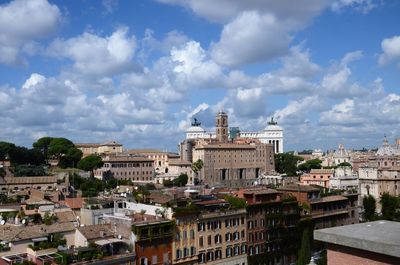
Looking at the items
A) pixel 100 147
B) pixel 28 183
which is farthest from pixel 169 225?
pixel 100 147

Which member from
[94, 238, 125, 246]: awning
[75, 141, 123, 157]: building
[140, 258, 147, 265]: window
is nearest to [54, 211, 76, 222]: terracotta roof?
[94, 238, 125, 246]: awning

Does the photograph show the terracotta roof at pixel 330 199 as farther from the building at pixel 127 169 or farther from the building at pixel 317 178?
the building at pixel 127 169

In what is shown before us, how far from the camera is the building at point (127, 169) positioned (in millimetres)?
116375

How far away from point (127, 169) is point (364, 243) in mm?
112617

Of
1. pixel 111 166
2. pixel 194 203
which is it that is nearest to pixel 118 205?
pixel 194 203

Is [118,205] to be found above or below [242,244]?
above

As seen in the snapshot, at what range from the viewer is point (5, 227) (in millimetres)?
36094

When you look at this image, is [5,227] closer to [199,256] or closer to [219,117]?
[199,256]

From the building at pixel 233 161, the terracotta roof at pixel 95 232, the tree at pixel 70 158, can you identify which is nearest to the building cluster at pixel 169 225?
the terracotta roof at pixel 95 232

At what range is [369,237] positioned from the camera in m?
9.02

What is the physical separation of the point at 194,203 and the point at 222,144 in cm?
9963

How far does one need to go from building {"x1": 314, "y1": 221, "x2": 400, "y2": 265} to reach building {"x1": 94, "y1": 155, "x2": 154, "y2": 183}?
354ft

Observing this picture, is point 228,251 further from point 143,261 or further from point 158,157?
point 158,157

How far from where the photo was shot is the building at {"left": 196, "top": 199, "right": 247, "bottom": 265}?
4134 cm
